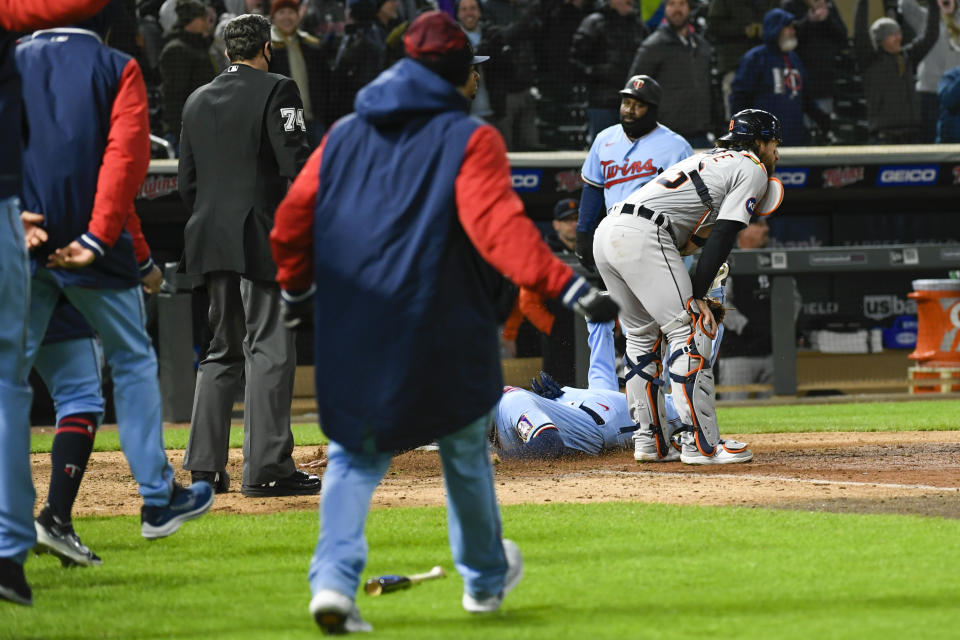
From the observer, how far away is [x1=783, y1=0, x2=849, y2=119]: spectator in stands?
13578mm

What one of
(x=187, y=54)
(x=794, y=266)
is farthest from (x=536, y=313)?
(x=794, y=266)

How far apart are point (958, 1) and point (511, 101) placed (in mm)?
4750

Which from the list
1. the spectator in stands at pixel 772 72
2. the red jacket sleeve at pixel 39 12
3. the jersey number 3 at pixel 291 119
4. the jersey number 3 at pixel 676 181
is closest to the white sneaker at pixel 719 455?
the jersey number 3 at pixel 676 181

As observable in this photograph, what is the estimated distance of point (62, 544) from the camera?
4.43m

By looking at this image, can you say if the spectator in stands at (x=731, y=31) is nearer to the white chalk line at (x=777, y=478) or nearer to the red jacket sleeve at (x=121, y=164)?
the white chalk line at (x=777, y=478)

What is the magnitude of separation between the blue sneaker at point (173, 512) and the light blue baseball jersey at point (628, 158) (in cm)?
417

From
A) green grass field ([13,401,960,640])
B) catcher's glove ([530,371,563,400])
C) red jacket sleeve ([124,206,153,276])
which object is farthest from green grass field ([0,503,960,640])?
catcher's glove ([530,371,563,400])

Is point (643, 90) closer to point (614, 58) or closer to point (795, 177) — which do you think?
point (614, 58)

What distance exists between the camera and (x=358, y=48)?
12508mm

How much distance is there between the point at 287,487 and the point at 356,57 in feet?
23.2

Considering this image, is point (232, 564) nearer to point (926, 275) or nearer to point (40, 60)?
point (40, 60)

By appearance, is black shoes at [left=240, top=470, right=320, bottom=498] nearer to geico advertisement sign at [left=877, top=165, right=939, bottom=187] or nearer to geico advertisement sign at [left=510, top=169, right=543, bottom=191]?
geico advertisement sign at [left=510, top=169, right=543, bottom=191]

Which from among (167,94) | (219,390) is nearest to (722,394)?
(167,94)

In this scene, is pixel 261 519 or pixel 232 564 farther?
pixel 261 519
